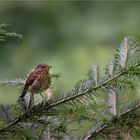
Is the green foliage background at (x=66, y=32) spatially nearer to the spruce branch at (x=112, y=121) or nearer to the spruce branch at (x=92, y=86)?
the spruce branch at (x=112, y=121)

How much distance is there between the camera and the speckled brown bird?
1.32 m

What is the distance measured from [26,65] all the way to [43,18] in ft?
5.29

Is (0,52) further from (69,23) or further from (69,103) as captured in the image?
(69,103)

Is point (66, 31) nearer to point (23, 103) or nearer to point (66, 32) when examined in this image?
point (66, 32)

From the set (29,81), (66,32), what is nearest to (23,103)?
(29,81)

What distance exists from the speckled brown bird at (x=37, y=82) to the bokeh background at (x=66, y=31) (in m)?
2.83

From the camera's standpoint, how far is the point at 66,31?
237 inches

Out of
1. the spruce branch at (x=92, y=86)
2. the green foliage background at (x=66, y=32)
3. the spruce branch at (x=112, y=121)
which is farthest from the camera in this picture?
the green foliage background at (x=66, y=32)

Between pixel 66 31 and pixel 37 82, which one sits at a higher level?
pixel 37 82

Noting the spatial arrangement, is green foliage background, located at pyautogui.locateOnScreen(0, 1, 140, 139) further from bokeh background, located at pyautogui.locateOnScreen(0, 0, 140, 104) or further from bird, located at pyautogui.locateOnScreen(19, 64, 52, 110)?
bird, located at pyautogui.locateOnScreen(19, 64, 52, 110)

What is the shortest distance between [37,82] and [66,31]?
4.71 metres

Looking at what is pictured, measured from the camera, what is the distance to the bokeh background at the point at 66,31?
4.66 meters

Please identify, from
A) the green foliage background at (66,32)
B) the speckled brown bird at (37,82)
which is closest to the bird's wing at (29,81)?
the speckled brown bird at (37,82)

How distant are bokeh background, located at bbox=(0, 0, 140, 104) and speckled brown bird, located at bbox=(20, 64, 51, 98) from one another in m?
2.83
